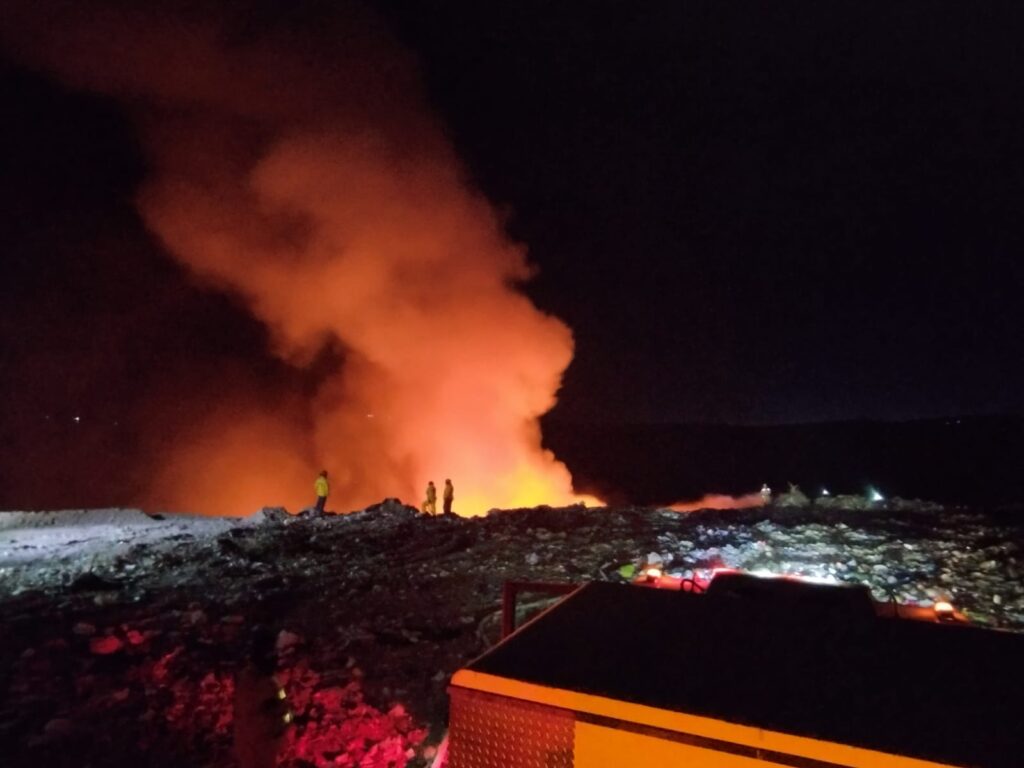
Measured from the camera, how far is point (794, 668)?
2.03m

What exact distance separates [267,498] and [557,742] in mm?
35978

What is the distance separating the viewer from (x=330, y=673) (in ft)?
19.9

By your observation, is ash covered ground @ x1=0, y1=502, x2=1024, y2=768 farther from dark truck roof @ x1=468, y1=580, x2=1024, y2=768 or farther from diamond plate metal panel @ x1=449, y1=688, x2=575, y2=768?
diamond plate metal panel @ x1=449, y1=688, x2=575, y2=768

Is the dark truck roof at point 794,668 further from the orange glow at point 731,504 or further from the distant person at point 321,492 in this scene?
the distant person at point 321,492

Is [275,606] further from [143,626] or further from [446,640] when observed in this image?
[446,640]

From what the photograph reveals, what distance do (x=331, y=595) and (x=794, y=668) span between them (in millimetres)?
7155

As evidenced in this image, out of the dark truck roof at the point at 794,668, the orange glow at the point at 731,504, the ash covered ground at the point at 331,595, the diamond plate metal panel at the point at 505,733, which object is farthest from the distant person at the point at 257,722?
the orange glow at the point at 731,504

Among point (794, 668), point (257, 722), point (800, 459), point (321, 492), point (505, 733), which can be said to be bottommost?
point (257, 722)

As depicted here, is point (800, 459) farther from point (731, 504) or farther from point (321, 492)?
point (321, 492)

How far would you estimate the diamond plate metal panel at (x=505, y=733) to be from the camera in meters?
1.85

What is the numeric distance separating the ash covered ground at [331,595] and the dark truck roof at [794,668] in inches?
125

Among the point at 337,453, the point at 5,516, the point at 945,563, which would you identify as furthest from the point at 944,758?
the point at 337,453

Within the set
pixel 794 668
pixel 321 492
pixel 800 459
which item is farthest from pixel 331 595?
pixel 800 459

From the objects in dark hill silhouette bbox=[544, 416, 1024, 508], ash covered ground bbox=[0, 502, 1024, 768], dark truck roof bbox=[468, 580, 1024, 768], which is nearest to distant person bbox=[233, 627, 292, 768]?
ash covered ground bbox=[0, 502, 1024, 768]
